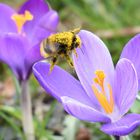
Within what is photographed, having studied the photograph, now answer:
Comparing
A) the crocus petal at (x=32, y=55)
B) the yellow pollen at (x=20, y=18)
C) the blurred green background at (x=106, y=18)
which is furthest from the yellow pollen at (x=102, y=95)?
the blurred green background at (x=106, y=18)

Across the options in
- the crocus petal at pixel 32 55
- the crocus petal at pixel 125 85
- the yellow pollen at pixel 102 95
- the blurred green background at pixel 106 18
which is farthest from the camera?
the blurred green background at pixel 106 18

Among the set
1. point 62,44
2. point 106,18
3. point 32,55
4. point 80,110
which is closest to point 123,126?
point 80,110

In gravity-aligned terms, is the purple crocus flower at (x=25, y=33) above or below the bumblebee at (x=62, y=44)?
below

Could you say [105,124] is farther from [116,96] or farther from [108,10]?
[108,10]

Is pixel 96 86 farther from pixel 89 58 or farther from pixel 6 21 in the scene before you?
pixel 6 21

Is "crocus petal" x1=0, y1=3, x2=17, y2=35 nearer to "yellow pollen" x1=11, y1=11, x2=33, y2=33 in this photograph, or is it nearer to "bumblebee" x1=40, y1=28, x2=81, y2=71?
"yellow pollen" x1=11, y1=11, x2=33, y2=33

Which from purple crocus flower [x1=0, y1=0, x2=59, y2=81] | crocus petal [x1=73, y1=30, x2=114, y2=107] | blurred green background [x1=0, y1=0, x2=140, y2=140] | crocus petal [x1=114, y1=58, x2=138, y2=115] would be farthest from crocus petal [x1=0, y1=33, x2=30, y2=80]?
blurred green background [x1=0, y1=0, x2=140, y2=140]

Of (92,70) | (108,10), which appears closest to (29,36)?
(92,70)

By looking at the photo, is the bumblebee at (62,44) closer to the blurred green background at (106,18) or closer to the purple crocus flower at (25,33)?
the purple crocus flower at (25,33)
